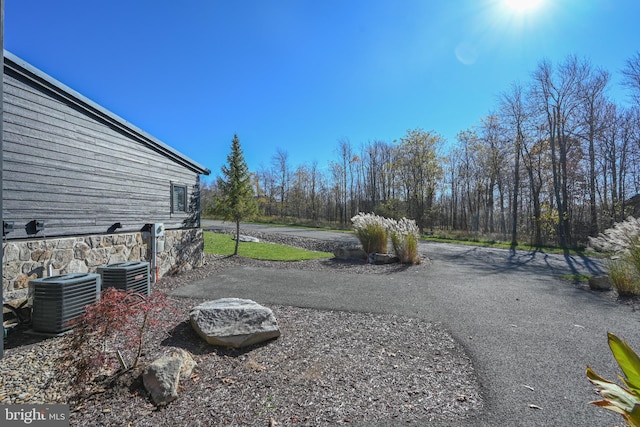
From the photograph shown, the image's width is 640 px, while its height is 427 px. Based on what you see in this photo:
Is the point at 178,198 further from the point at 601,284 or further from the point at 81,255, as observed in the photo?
the point at 601,284

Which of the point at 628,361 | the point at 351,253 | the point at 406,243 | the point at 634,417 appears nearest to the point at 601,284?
the point at 406,243

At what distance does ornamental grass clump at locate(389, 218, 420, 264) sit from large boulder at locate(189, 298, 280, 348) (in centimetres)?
623

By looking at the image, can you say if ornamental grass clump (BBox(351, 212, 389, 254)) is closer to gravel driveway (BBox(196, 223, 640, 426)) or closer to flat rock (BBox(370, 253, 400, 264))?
flat rock (BBox(370, 253, 400, 264))

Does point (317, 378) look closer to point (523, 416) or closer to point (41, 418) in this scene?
point (523, 416)

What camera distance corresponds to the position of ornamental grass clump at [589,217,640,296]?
5016 millimetres

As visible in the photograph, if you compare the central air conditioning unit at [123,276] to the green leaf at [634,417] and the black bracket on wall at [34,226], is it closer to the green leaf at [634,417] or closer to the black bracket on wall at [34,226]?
the black bracket on wall at [34,226]

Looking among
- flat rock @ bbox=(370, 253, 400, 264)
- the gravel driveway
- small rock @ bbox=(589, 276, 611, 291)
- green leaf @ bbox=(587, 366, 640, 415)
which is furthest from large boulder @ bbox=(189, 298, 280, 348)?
small rock @ bbox=(589, 276, 611, 291)

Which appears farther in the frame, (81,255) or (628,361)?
(81,255)

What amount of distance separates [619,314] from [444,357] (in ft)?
13.0

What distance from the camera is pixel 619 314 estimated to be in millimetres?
4719

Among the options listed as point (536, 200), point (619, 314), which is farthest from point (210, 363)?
point (536, 200)

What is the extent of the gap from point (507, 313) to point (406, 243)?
4244 millimetres

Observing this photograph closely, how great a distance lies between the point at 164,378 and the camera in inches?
95.8

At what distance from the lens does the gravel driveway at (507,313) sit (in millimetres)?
2469
